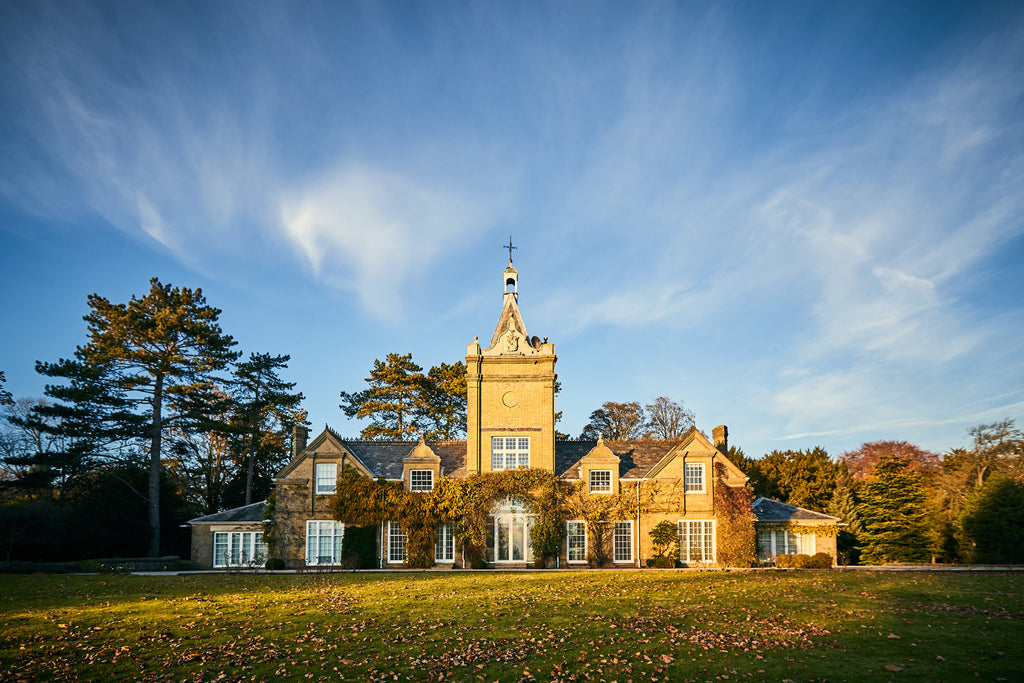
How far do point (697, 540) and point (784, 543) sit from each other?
17.2 feet

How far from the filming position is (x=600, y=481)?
115 ft

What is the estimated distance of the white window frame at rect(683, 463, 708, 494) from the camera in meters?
34.8

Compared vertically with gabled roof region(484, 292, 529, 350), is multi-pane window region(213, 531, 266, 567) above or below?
below

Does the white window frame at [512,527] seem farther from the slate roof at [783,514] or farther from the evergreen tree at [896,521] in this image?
the evergreen tree at [896,521]

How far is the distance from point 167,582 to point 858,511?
38.3 m

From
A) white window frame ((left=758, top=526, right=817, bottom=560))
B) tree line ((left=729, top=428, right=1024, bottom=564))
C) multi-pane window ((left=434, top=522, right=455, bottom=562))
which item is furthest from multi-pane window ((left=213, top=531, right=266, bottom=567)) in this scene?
tree line ((left=729, top=428, right=1024, bottom=564))

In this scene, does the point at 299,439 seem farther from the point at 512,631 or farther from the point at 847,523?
the point at 847,523

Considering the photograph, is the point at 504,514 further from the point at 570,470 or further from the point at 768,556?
the point at 768,556

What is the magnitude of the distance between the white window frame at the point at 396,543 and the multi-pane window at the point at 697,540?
1529 cm

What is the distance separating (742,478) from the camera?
34500 mm

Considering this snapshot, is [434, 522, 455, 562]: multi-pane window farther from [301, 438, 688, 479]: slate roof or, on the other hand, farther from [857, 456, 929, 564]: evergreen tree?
[857, 456, 929, 564]: evergreen tree

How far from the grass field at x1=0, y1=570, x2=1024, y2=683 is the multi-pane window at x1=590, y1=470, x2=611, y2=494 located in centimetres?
1099

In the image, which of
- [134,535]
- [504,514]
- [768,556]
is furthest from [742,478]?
[134,535]

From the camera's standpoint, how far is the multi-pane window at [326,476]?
114ft
